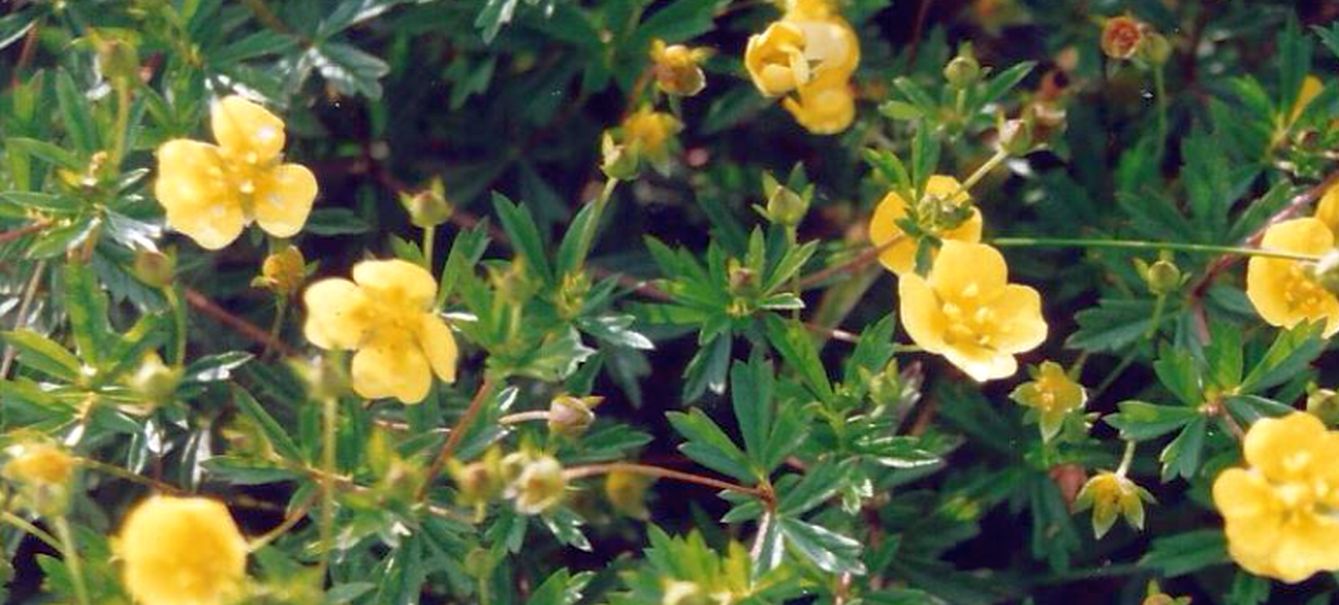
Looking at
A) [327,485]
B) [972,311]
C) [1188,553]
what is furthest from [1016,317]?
[327,485]

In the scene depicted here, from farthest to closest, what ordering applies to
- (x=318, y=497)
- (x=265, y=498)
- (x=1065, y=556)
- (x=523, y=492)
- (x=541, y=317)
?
(x=265, y=498) < (x=1065, y=556) < (x=541, y=317) < (x=318, y=497) < (x=523, y=492)

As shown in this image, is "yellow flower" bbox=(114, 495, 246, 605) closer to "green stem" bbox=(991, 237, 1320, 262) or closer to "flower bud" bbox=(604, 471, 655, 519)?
"flower bud" bbox=(604, 471, 655, 519)

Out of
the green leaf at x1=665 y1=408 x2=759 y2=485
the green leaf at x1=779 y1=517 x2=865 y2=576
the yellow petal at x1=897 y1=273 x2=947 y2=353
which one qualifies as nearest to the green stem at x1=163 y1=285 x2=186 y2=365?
the green leaf at x1=665 y1=408 x2=759 y2=485

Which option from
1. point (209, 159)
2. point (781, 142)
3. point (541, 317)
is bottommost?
point (781, 142)

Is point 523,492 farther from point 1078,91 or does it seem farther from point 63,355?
point 1078,91

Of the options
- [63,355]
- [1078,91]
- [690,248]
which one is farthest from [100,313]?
[1078,91]

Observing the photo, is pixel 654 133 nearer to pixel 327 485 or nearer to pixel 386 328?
pixel 386 328

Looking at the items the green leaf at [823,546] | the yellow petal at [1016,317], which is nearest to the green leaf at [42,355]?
the green leaf at [823,546]

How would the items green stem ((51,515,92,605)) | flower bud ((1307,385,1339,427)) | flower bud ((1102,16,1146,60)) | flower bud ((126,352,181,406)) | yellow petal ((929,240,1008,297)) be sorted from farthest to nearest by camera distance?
flower bud ((1102,16,1146,60)), yellow petal ((929,240,1008,297)), flower bud ((1307,385,1339,427)), flower bud ((126,352,181,406)), green stem ((51,515,92,605))
